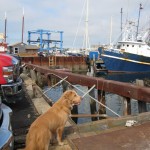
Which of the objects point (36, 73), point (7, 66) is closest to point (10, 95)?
point (7, 66)

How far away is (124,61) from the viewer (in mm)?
42219

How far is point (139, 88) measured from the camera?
5832 millimetres

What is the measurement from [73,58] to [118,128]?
140 ft

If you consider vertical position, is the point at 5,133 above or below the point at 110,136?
above

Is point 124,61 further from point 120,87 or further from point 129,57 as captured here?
point 120,87

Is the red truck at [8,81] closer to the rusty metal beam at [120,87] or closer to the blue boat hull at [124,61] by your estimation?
the rusty metal beam at [120,87]

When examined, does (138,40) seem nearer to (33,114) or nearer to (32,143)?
(33,114)

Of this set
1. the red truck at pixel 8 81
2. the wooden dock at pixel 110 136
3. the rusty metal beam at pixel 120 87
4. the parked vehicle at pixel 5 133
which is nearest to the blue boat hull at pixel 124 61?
the rusty metal beam at pixel 120 87

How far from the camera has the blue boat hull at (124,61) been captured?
41778 millimetres

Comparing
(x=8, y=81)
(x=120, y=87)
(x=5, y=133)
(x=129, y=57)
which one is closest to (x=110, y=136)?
(x=5, y=133)

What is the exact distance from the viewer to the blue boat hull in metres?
41.8

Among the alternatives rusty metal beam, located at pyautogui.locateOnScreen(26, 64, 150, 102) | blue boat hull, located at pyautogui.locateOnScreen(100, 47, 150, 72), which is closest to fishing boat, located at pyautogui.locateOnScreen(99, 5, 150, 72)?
blue boat hull, located at pyautogui.locateOnScreen(100, 47, 150, 72)

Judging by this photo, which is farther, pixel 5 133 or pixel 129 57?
pixel 129 57

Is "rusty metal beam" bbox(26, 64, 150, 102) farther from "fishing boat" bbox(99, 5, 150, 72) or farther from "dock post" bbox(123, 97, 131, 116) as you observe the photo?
"fishing boat" bbox(99, 5, 150, 72)
